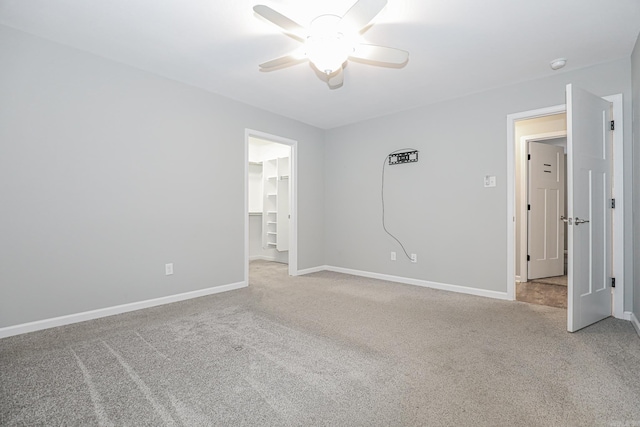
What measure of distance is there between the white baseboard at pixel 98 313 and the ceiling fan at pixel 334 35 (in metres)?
2.63

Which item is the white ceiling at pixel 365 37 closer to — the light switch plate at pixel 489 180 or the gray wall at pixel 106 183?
the gray wall at pixel 106 183

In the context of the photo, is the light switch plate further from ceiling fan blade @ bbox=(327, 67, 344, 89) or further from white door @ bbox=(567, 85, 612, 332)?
ceiling fan blade @ bbox=(327, 67, 344, 89)

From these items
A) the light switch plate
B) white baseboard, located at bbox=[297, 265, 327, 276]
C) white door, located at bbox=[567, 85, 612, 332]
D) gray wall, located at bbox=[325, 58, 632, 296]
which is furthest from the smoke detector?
white baseboard, located at bbox=[297, 265, 327, 276]

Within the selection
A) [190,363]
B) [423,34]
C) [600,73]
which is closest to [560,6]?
[423,34]

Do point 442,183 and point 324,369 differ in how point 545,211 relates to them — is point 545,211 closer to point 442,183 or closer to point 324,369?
point 442,183

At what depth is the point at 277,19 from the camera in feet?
6.36

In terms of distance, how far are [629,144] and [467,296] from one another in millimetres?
2143

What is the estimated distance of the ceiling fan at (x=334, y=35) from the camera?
1.85 m

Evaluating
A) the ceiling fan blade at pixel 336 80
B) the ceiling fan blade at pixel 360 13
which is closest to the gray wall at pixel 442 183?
the ceiling fan blade at pixel 336 80

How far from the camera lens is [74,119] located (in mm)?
2752

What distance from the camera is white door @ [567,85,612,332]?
2.51 metres

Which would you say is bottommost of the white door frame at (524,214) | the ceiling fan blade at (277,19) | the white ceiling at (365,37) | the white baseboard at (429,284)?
the white baseboard at (429,284)

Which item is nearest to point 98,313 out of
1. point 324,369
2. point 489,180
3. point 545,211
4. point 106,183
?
point 106,183

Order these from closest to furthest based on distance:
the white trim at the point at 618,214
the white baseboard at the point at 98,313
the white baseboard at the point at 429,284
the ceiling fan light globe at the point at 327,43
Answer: the ceiling fan light globe at the point at 327,43, the white baseboard at the point at 98,313, the white trim at the point at 618,214, the white baseboard at the point at 429,284
